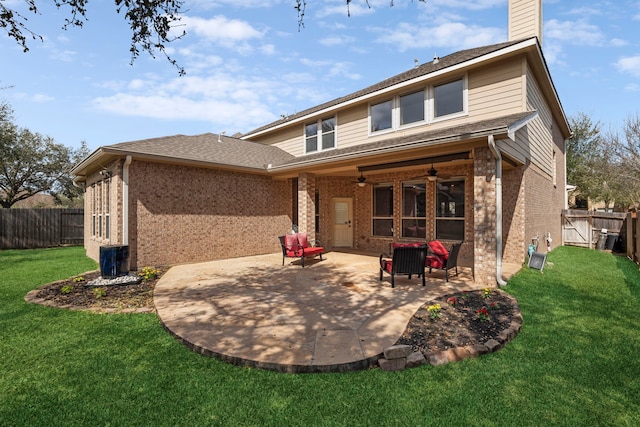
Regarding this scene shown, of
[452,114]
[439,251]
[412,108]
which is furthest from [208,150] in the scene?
[439,251]

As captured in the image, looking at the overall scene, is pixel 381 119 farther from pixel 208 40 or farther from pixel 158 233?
pixel 158 233

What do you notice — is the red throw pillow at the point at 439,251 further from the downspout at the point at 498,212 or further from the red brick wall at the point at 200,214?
the red brick wall at the point at 200,214

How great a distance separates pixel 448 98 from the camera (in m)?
9.45

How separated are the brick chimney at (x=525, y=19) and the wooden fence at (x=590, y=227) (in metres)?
8.80

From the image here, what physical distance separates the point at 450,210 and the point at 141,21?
939 cm

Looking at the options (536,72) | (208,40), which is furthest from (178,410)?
(536,72)

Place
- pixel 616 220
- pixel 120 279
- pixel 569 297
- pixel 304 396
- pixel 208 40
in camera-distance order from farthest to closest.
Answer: pixel 616 220 < pixel 120 279 < pixel 569 297 < pixel 208 40 < pixel 304 396

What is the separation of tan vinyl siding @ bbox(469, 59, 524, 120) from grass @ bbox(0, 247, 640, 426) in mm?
5909

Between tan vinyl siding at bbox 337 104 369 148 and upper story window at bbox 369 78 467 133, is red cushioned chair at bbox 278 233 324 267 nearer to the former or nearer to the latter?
tan vinyl siding at bbox 337 104 369 148

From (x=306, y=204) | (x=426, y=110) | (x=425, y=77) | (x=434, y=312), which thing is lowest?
(x=434, y=312)

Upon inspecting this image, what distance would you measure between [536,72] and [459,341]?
8.99 metres

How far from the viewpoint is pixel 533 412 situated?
→ 2.60 meters

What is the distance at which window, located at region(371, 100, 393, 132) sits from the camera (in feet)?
35.7

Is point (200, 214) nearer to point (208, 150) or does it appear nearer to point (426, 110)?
point (208, 150)
